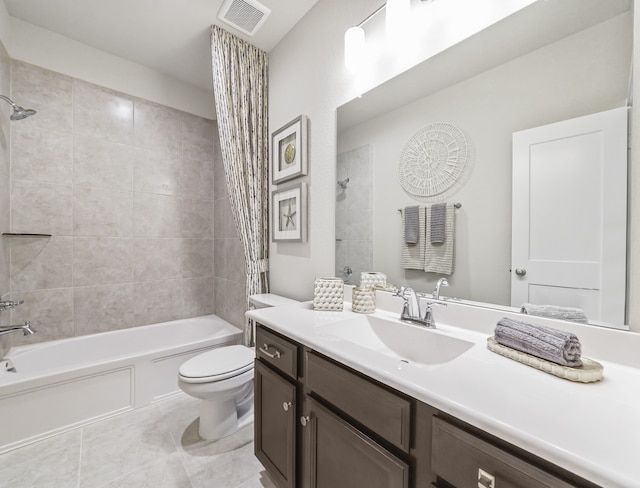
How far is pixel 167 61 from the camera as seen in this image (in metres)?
2.34

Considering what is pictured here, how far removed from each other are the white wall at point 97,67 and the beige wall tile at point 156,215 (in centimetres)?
91

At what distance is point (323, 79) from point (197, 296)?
2338mm

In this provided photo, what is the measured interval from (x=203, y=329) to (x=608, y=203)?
2914 millimetres

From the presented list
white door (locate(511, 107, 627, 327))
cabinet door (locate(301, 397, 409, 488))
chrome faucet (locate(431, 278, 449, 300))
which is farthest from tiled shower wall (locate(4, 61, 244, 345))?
white door (locate(511, 107, 627, 327))

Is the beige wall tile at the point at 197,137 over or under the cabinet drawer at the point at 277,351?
over

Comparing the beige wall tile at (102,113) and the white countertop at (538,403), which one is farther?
the beige wall tile at (102,113)

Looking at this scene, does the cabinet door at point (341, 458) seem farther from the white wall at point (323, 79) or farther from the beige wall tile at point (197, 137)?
the beige wall tile at point (197, 137)

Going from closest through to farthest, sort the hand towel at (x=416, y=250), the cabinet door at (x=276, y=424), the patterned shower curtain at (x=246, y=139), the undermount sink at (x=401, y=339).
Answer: the undermount sink at (x=401, y=339) < the cabinet door at (x=276, y=424) < the hand towel at (x=416, y=250) < the patterned shower curtain at (x=246, y=139)

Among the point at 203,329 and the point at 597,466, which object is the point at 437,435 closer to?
the point at 597,466

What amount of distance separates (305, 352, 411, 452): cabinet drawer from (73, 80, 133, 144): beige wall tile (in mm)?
2585

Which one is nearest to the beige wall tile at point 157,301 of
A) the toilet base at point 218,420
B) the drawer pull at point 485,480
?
the toilet base at point 218,420

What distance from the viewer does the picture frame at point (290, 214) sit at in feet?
5.72

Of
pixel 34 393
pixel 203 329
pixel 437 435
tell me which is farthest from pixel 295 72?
pixel 34 393

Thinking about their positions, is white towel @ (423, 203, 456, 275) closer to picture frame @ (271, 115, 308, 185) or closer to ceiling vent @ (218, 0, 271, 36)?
picture frame @ (271, 115, 308, 185)
